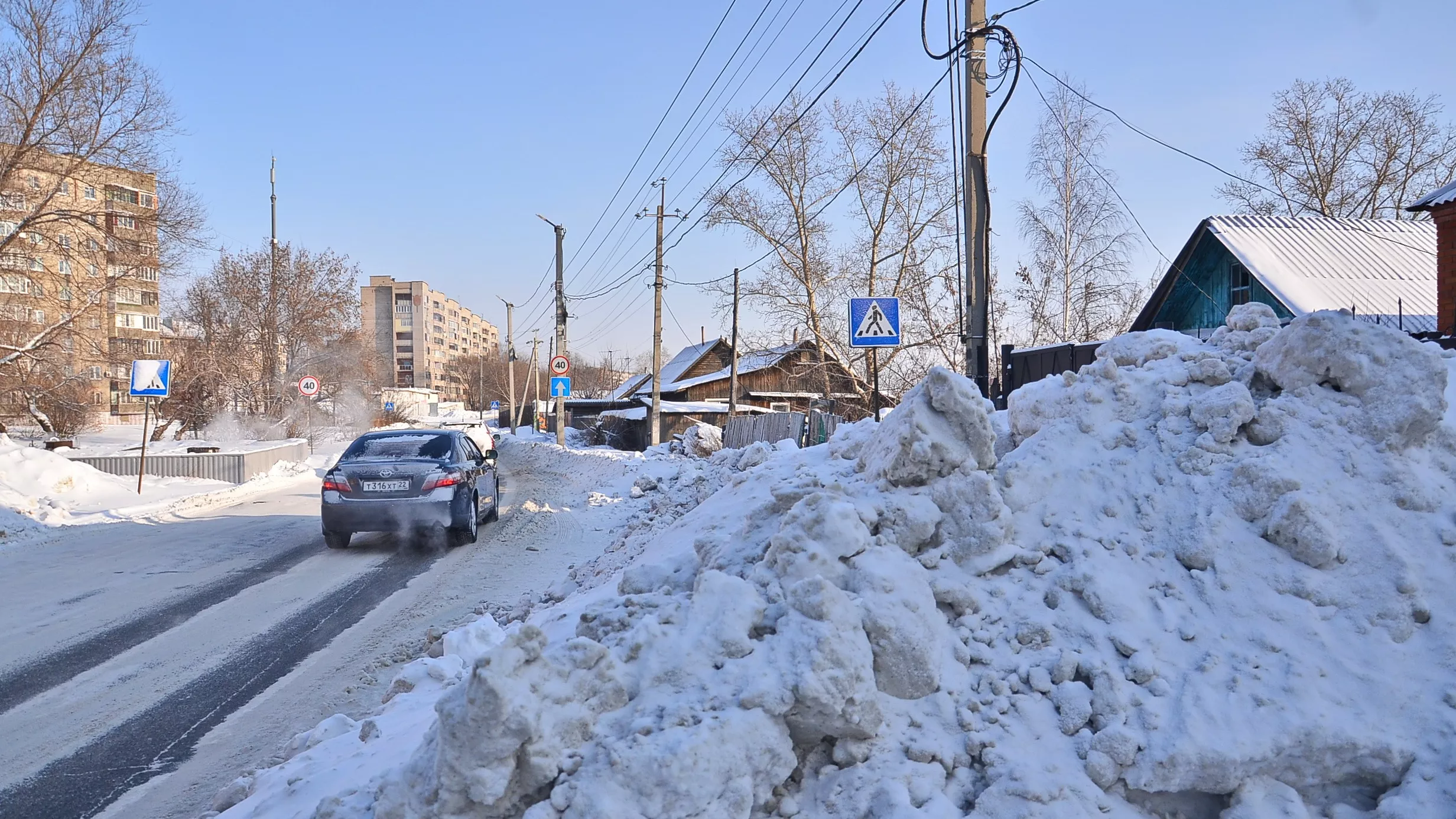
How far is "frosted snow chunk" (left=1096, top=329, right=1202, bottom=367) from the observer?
5527mm

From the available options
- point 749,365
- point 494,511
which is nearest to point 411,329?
point 749,365

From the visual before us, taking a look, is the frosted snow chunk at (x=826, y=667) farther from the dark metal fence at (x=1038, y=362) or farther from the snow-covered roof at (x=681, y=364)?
the snow-covered roof at (x=681, y=364)

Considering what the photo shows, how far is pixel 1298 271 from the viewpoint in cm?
1698

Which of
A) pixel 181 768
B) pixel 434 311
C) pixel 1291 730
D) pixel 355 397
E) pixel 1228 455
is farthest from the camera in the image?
pixel 434 311

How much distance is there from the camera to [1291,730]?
121 inches

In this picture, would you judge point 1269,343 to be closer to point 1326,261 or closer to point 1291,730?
point 1291,730

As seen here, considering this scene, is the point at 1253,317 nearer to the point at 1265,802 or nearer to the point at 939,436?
the point at 939,436

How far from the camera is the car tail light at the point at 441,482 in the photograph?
9.86 m

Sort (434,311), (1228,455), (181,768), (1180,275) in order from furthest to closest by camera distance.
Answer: (434,311) < (1180,275) < (1228,455) < (181,768)

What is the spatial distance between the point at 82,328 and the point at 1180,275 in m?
26.1

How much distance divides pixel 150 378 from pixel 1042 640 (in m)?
16.6

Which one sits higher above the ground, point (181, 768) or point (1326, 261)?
point (1326, 261)

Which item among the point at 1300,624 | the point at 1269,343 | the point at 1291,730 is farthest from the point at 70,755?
the point at 1269,343

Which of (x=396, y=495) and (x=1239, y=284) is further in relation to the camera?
(x=1239, y=284)
